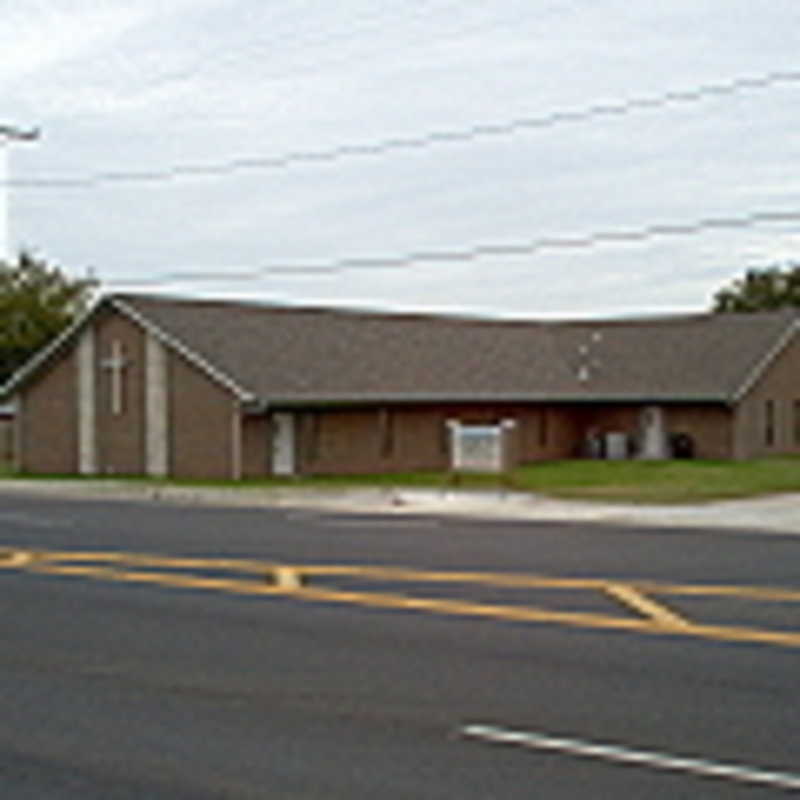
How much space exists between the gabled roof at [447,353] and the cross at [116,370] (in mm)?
1320

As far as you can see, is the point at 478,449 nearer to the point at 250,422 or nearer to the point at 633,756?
the point at 250,422

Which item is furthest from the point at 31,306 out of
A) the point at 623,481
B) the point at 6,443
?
the point at 623,481

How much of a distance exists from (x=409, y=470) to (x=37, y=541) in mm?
22203

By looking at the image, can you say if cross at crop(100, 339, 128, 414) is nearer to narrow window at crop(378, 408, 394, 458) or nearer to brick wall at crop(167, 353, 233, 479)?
brick wall at crop(167, 353, 233, 479)

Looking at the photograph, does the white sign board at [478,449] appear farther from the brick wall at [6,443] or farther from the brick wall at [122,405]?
the brick wall at [6,443]

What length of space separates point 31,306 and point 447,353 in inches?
1099

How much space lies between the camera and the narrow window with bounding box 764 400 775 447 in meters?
45.0

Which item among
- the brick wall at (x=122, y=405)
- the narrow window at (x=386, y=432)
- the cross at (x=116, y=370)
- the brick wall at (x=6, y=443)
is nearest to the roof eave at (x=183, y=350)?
the brick wall at (x=122, y=405)

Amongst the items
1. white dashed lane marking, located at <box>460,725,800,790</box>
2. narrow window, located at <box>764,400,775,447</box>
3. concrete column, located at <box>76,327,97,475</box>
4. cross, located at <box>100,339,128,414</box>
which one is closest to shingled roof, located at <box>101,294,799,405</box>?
cross, located at <box>100,339,128,414</box>

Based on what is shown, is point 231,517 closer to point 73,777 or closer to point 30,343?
point 73,777

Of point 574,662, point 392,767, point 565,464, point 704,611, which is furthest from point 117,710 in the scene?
point 565,464

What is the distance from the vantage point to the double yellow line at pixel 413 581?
11.6 m

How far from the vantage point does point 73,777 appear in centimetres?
725

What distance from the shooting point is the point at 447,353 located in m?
44.9
